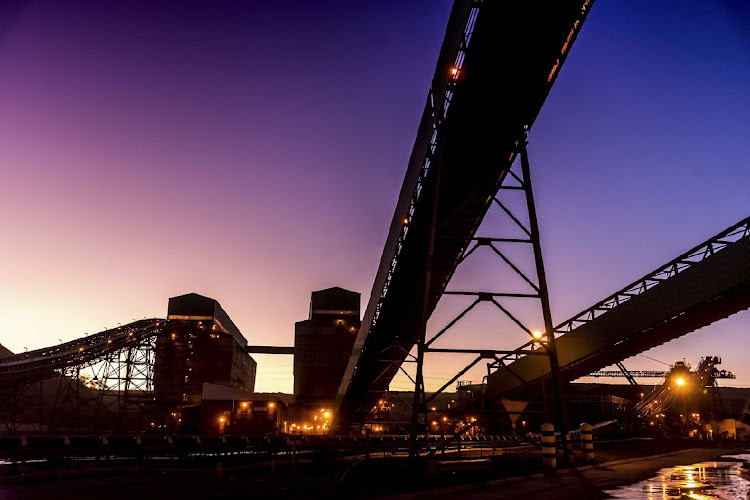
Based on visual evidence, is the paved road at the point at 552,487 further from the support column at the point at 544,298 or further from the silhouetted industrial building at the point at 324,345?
the silhouetted industrial building at the point at 324,345

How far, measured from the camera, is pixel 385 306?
2094 cm

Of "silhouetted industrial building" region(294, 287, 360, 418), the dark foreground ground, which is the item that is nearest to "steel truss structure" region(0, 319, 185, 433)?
"silhouetted industrial building" region(294, 287, 360, 418)

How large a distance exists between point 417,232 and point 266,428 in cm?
3457

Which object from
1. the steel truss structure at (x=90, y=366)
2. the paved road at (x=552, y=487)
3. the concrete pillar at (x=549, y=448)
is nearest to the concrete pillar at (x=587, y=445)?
the concrete pillar at (x=549, y=448)

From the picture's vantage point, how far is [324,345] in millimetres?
74438

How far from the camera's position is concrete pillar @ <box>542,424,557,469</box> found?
41.8 feet

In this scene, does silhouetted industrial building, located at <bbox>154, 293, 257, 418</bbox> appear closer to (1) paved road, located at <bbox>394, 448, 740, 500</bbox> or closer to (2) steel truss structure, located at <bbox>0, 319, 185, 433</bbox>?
(2) steel truss structure, located at <bbox>0, 319, 185, 433</bbox>

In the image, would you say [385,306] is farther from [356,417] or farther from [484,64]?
[356,417]

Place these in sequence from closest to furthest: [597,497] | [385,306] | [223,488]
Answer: [597,497] → [223,488] → [385,306]

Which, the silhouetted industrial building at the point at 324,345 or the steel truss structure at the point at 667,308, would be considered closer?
the steel truss structure at the point at 667,308

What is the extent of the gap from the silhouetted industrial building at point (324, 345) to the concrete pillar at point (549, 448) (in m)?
60.2

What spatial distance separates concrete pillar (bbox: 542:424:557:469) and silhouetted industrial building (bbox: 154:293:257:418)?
4935 cm

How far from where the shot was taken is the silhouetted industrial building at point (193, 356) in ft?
186

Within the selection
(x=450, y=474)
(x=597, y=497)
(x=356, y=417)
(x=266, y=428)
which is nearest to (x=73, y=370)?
(x=266, y=428)
